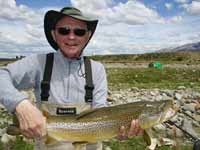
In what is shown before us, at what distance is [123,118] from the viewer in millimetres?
4332

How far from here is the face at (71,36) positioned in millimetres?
4833

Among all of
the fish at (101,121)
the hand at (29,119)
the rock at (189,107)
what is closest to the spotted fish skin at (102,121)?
the fish at (101,121)

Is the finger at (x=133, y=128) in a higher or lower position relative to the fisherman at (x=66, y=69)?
lower

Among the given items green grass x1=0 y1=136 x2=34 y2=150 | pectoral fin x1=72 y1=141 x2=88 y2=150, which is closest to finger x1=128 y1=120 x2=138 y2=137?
pectoral fin x1=72 y1=141 x2=88 y2=150

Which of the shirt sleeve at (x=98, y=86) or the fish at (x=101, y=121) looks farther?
the shirt sleeve at (x=98, y=86)

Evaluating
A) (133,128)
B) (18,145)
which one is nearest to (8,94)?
(133,128)

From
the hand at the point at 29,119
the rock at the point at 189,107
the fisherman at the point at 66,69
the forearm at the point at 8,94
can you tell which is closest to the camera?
the hand at the point at 29,119

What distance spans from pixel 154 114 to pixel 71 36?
1.28m

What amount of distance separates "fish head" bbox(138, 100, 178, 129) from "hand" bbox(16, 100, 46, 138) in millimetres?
1037

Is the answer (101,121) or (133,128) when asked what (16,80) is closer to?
(101,121)

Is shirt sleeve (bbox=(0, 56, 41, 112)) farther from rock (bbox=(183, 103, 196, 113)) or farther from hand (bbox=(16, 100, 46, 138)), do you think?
rock (bbox=(183, 103, 196, 113))

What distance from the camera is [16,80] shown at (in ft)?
14.9

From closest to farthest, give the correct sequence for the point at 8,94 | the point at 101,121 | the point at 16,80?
the point at 8,94, the point at 101,121, the point at 16,80

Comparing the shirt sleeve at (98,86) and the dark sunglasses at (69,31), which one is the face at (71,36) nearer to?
the dark sunglasses at (69,31)
